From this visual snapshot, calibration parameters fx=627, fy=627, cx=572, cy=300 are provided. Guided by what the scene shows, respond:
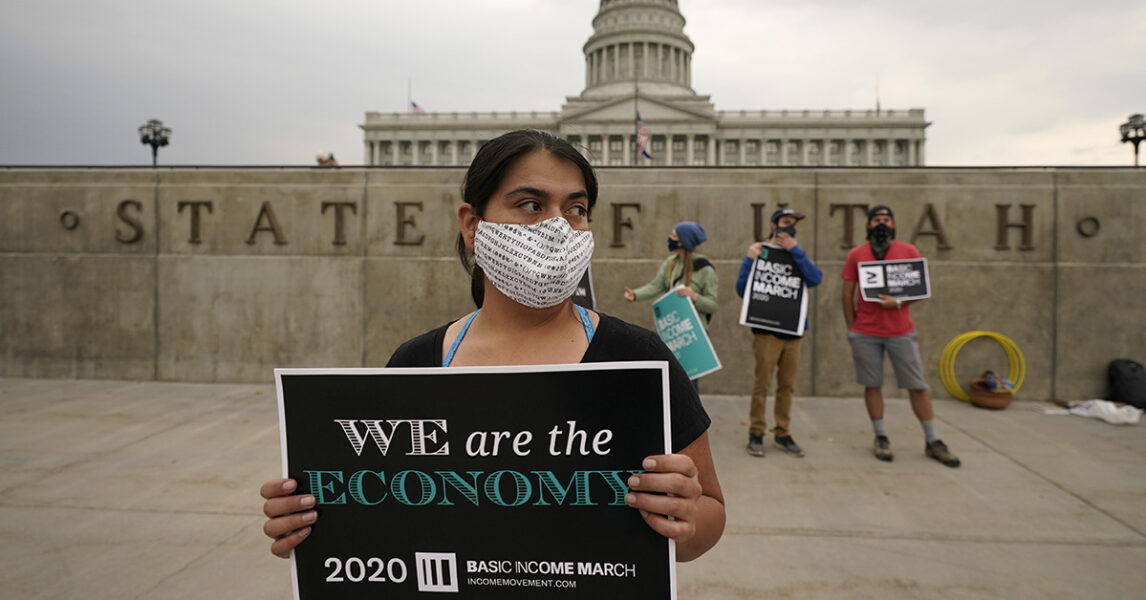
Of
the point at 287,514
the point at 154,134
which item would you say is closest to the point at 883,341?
the point at 287,514

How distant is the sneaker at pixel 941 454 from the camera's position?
4.89 meters

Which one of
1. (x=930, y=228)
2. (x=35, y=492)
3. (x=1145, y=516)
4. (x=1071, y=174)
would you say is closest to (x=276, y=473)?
(x=35, y=492)

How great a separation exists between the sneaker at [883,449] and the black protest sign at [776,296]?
1.08 m

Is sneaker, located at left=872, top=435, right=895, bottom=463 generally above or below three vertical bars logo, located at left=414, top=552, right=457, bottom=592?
below

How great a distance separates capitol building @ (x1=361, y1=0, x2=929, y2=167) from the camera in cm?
7169

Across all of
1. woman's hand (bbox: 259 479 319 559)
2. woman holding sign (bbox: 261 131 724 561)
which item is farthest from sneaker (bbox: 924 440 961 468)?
woman's hand (bbox: 259 479 319 559)

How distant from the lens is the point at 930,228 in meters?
7.41

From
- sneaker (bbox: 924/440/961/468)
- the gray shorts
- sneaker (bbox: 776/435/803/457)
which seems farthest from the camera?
sneaker (bbox: 776/435/803/457)

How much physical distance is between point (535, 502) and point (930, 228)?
7542 millimetres

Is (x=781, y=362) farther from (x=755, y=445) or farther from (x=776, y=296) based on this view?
(x=755, y=445)

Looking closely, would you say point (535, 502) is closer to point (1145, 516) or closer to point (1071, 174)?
point (1145, 516)

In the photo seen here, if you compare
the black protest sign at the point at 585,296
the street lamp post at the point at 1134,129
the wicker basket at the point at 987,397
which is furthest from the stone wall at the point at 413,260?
the street lamp post at the point at 1134,129

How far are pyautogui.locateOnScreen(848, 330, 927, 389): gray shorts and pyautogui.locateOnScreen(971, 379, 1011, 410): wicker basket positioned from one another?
2.21m

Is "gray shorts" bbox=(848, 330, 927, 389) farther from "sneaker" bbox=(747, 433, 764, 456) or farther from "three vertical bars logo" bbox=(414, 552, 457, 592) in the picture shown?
"three vertical bars logo" bbox=(414, 552, 457, 592)
